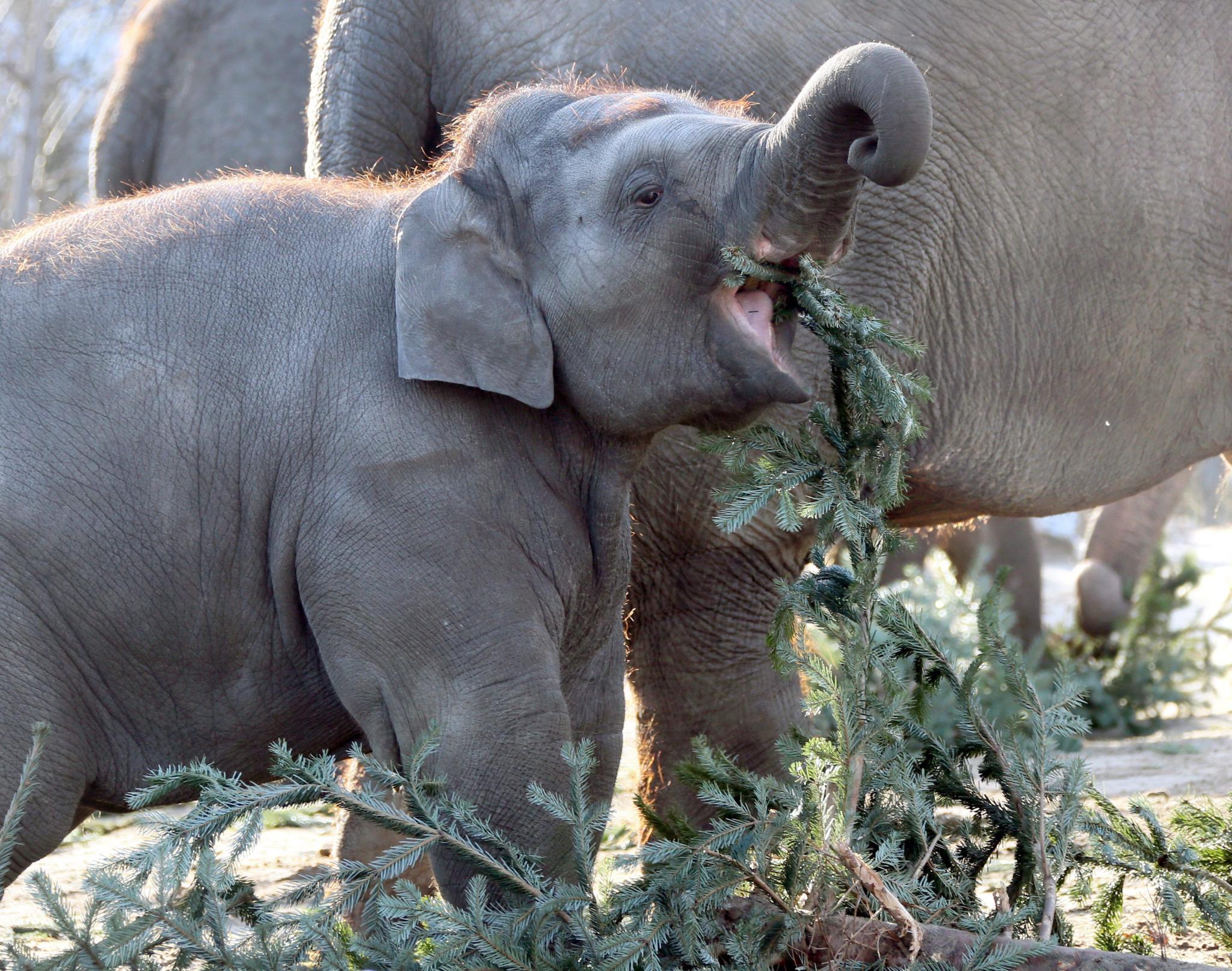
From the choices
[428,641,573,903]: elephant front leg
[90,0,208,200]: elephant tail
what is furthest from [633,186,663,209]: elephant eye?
[90,0,208,200]: elephant tail

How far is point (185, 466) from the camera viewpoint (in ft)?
9.36

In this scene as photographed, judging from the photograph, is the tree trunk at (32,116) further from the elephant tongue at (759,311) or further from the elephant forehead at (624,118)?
the elephant tongue at (759,311)

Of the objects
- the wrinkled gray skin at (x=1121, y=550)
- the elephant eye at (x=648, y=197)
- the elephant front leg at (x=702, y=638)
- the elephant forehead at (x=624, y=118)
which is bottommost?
the wrinkled gray skin at (x=1121, y=550)

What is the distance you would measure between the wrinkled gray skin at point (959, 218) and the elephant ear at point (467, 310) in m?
0.93

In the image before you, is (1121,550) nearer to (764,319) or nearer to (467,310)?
(764,319)

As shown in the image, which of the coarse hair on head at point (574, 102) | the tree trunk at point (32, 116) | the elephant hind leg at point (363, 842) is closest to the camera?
the coarse hair on head at point (574, 102)

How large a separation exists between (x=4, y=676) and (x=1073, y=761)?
1.90m

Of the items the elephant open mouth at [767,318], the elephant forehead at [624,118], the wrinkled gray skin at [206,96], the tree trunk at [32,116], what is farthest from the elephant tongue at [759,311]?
the tree trunk at [32,116]

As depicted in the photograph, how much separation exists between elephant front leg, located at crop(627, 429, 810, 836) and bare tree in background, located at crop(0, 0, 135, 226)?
1348 cm

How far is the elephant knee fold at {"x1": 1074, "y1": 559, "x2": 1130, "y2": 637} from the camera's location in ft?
25.2

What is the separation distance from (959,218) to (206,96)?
3.67 meters

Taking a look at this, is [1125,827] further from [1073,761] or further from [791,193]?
[791,193]

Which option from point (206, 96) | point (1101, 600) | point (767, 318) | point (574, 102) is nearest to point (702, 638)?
point (767, 318)

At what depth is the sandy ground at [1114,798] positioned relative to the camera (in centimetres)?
390
